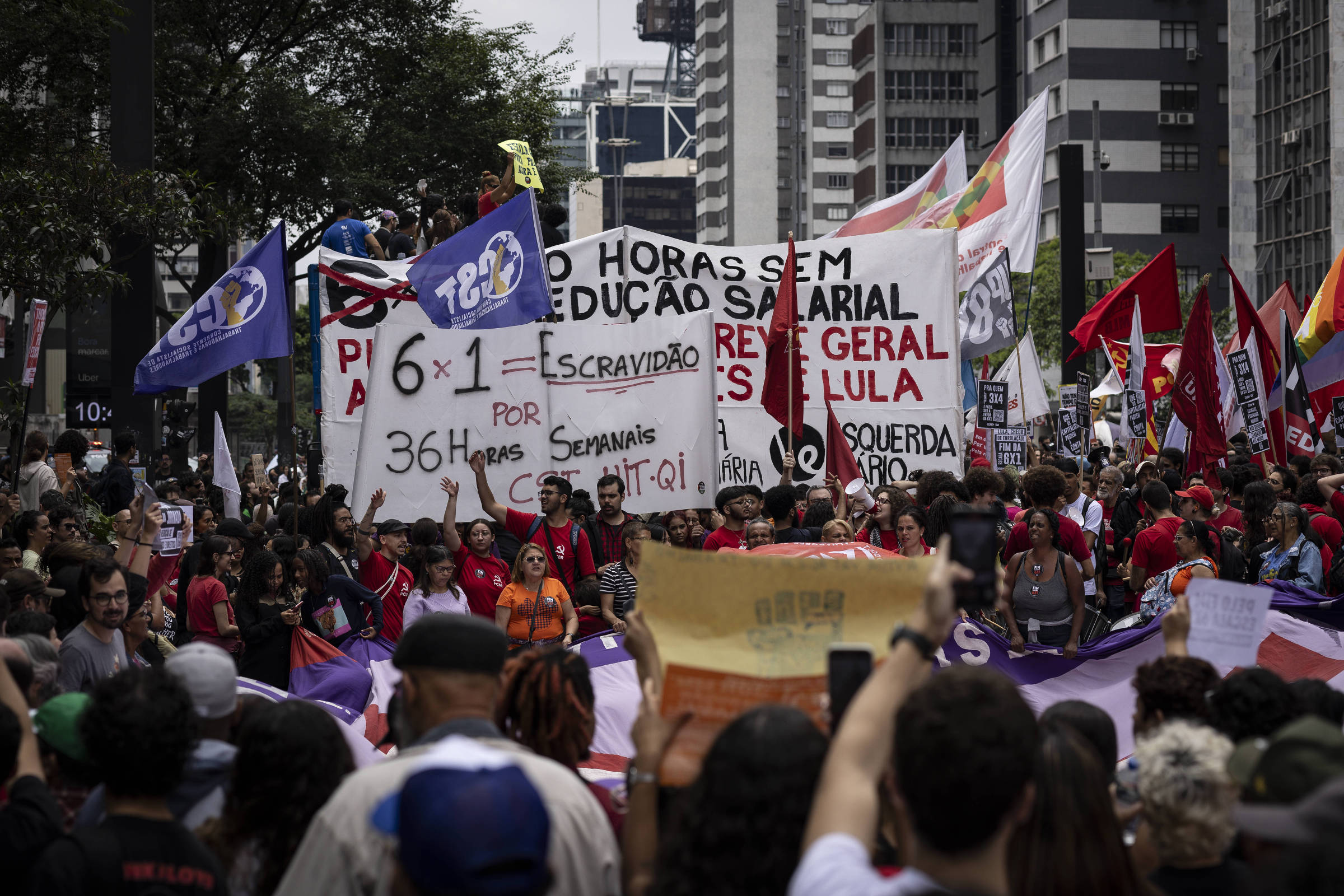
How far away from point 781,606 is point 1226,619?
1563 millimetres

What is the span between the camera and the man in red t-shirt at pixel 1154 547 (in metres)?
9.58

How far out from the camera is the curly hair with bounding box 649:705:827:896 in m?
2.74

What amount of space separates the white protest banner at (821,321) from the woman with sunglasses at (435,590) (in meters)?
3.07

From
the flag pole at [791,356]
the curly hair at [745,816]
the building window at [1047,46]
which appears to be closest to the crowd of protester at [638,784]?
the curly hair at [745,816]

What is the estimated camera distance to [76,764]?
3.68 metres

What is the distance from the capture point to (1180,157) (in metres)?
74.8

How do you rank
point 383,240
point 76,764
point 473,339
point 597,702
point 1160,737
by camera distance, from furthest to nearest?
point 383,240 < point 473,339 < point 597,702 < point 76,764 < point 1160,737

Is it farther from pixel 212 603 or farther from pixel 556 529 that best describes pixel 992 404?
pixel 212 603

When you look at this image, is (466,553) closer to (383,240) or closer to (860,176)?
(383,240)

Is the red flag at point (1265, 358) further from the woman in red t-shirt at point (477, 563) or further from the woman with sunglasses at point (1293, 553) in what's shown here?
the woman in red t-shirt at point (477, 563)

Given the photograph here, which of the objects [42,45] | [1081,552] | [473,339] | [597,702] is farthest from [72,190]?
[42,45]

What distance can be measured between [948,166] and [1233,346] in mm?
3950

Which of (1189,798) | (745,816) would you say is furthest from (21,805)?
(1189,798)

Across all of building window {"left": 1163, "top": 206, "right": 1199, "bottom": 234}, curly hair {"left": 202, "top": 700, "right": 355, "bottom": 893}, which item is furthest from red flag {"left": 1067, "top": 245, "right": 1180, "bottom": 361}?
building window {"left": 1163, "top": 206, "right": 1199, "bottom": 234}
